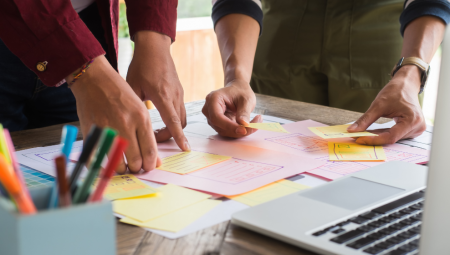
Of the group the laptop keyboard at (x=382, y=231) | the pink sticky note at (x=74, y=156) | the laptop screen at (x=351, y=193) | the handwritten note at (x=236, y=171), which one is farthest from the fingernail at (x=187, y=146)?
the laptop keyboard at (x=382, y=231)

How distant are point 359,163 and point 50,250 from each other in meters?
0.63

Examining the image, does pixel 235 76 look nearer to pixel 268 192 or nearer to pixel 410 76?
pixel 410 76

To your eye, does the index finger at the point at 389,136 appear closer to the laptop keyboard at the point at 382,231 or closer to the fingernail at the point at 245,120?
the fingernail at the point at 245,120

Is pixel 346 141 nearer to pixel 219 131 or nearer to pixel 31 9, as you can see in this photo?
pixel 219 131

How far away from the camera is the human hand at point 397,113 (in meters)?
0.94

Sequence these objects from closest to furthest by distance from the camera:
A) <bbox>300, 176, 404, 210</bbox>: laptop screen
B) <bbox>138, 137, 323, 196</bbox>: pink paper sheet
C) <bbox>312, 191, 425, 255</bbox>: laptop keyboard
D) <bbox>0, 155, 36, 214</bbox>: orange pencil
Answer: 1. <bbox>0, 155, 36, 214</bbox>: orange pencil
2. <bbox>312, 191, 425, 255</bbox>: laptop keyboard
3. <bbox>300, 176, 404, 210</bbox>: laptop screen
4. <bbox>138, 137, 323, 196</bbox>: pink paper sheet

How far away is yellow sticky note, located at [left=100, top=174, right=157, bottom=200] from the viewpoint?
60 cm

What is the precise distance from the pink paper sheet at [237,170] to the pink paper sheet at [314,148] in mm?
30

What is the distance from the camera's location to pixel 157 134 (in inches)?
36.4

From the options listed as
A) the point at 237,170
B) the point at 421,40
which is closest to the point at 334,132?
the point at 237,170

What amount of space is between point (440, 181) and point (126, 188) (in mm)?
445

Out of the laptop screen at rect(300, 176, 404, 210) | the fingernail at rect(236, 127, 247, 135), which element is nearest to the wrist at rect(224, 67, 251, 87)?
the fingernail at rect(236, 127, 247, 135)

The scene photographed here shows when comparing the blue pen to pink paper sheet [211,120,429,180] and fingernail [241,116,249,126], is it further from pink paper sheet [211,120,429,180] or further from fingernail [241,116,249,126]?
fingernail [241,116,249,126]

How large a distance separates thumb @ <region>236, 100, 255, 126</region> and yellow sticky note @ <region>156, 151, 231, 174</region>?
16cm
